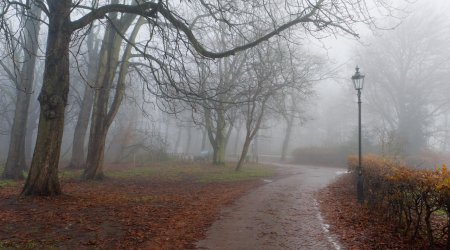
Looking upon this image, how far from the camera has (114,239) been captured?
6.56m

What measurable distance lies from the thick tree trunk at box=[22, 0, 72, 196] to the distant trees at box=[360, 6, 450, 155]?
2951 cm

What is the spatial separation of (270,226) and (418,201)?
308 cm

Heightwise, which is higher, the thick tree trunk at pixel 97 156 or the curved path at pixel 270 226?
the thick tree trunk at pixel 97 156

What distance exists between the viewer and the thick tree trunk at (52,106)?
8.79 m

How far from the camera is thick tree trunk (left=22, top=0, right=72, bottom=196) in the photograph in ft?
28.8

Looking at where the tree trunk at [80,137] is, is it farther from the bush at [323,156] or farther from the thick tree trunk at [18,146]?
the bush at [323,156]

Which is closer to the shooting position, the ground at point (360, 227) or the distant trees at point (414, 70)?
the ground at point (360, 227)

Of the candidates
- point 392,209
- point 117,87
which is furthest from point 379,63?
point 392,209

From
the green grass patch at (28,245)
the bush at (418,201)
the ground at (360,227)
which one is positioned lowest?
the green grass patch at (28,245)

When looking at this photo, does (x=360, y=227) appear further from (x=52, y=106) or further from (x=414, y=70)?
(x=414, y=70)

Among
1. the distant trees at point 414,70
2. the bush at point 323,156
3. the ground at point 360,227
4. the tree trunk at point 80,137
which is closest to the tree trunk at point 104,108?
the tree trunk at point 80,137

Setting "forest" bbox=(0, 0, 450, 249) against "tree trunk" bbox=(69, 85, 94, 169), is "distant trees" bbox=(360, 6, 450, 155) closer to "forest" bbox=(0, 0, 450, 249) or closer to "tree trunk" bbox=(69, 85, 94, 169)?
"forest" bbox=(0, 0, 450, 249)

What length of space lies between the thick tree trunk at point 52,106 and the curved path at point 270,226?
430cm

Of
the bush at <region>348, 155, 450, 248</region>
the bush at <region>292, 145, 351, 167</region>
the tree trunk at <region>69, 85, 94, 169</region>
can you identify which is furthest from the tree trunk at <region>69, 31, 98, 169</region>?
the bush at <region>292, 145, 351, 167</region>
